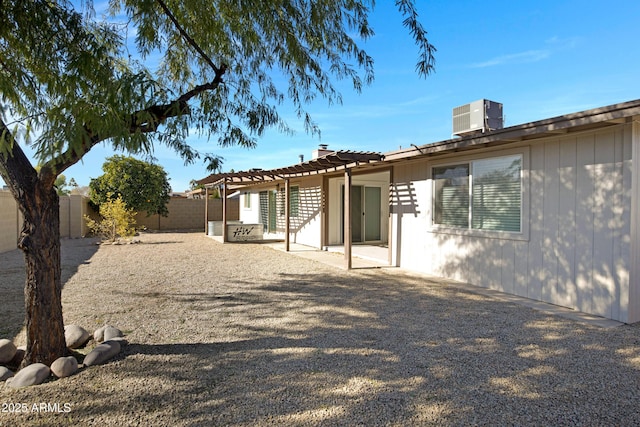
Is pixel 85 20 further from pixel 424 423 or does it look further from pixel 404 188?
pixel 404 188

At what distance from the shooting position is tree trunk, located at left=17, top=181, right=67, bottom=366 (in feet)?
10.6

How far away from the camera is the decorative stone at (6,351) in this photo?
11.3ft

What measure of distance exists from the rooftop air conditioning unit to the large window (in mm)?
606

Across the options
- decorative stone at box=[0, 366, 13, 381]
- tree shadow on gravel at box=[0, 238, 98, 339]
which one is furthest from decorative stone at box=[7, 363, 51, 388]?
tree shadow on gravel at box=[0, 238, 98, 339]

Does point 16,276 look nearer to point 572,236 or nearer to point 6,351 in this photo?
point 6,351

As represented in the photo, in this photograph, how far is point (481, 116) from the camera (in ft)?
21.5

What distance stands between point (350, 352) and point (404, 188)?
17.4 ft

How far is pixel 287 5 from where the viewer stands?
4500 mm

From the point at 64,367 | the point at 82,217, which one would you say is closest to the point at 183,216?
the point at 82,217

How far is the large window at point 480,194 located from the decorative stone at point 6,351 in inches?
255

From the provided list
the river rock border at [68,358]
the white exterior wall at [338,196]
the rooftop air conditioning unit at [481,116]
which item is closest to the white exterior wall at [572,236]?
the rooftop air conditioning unit at [481,116]

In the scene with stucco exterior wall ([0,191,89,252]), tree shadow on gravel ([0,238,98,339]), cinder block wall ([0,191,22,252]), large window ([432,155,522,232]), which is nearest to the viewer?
tree shadow on gravel ([0,238,98,339])

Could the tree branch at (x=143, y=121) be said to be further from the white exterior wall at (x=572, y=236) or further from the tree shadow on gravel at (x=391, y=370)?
the white exterior wall at (x=572, y=236)

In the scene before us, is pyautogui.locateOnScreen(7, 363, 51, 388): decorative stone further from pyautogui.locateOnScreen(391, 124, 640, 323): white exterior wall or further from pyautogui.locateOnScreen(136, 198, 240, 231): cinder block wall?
pyautogui.locateOnScreen(136, 198, 240, 231): cinder block wall
